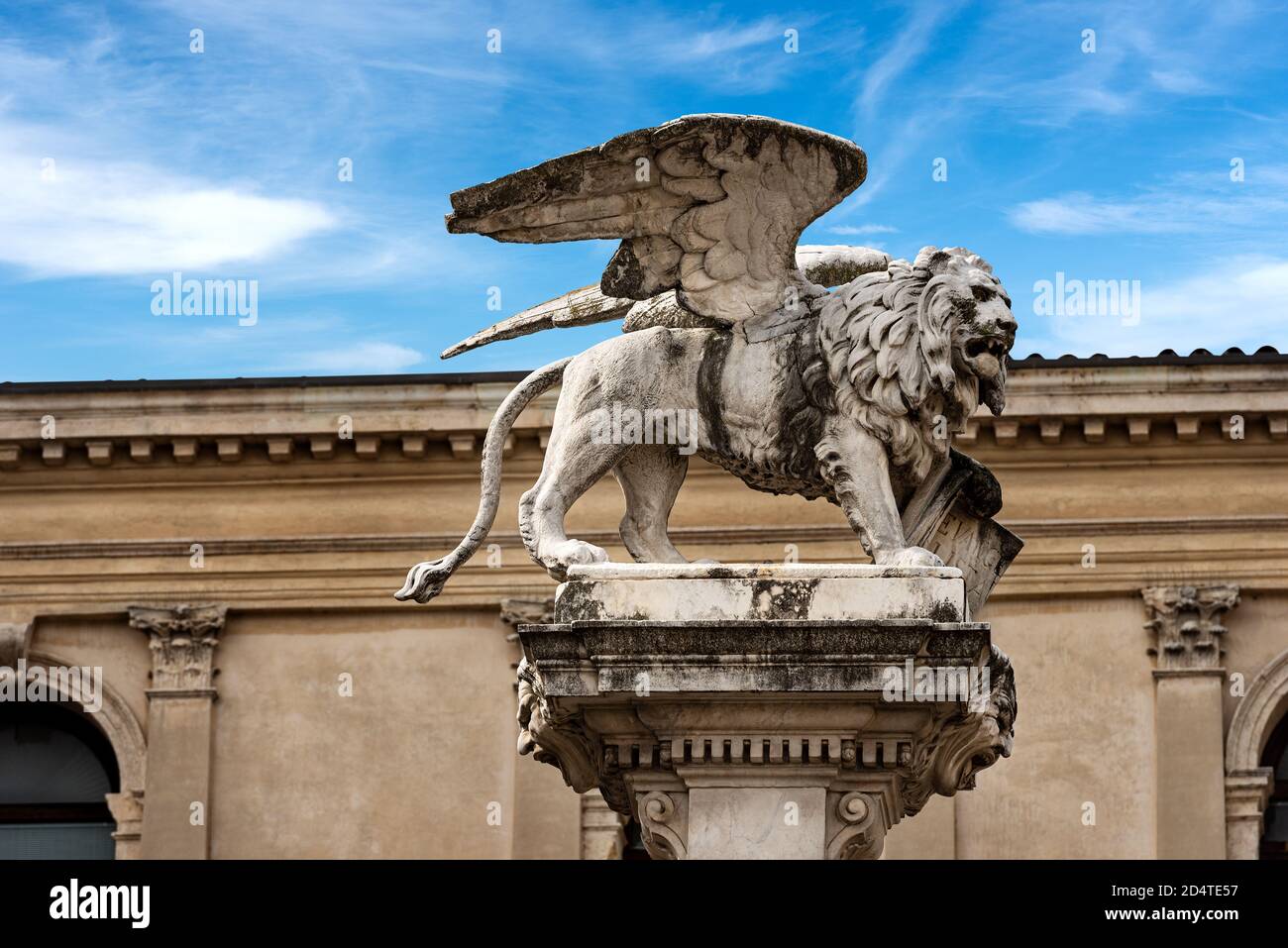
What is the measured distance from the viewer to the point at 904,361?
1111cm

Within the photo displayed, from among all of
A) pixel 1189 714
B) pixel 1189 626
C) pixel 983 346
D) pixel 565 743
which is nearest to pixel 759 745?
pixel 565 743

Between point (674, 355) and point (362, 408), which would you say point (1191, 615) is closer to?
point (362, 408)

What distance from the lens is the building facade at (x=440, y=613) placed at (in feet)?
95.7

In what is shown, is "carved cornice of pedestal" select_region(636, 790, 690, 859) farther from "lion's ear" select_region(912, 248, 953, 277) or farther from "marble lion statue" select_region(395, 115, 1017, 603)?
"lion's ear" select_region(912, 248, 953, 277)

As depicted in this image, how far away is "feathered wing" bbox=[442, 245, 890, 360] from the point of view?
1210 centimetres

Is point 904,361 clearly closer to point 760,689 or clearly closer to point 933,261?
point 933,261

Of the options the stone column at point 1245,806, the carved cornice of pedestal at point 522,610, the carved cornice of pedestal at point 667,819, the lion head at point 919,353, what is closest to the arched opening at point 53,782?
the carved cornice of pedestal at point 522,610

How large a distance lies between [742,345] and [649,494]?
0.73 meters

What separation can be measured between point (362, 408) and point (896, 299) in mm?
19251

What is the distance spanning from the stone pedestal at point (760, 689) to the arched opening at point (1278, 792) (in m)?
19.4

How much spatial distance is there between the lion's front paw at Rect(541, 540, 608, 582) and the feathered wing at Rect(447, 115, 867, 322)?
105cm

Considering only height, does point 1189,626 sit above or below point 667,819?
above

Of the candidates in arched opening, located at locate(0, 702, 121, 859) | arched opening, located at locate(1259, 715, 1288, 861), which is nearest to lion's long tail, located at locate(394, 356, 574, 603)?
arched opening, located at locate(1259, 715, 1288, 861)
